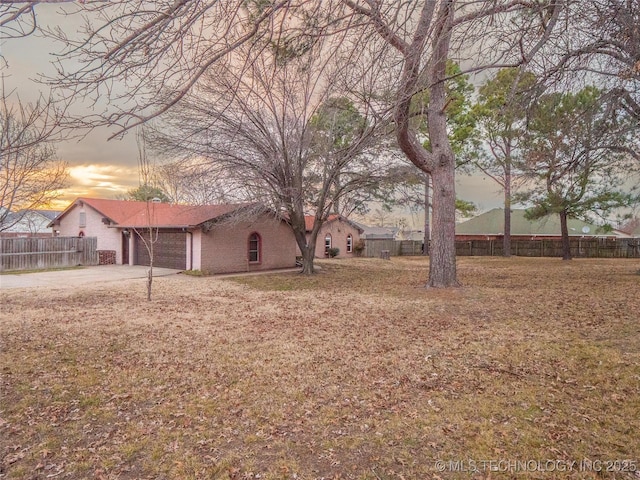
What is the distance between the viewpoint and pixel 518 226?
33.8 m

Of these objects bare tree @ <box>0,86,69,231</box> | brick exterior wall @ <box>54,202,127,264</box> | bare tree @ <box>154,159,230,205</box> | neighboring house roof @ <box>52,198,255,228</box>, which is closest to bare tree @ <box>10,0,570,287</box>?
bare tree @ <box>0,86,69,231</box>

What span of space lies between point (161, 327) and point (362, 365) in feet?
13.8

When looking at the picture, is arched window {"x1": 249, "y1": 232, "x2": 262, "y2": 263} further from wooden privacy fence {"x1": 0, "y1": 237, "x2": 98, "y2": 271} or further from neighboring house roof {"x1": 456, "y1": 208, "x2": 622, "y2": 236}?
neighboring house roof {"x1": 456, "y1": 208, "x2": 622, "y2": 236}

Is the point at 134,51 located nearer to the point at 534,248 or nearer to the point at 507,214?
the point at 507,214

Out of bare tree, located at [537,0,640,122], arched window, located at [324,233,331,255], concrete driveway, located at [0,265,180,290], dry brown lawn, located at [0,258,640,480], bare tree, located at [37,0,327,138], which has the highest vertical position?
bare tree, located at [537,0,640,122]

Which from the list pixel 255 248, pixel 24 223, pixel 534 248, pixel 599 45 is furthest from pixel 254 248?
pixel 534 248

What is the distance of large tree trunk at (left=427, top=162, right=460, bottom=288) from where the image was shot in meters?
10.1

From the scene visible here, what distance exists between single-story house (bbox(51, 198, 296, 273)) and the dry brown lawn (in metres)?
8.50

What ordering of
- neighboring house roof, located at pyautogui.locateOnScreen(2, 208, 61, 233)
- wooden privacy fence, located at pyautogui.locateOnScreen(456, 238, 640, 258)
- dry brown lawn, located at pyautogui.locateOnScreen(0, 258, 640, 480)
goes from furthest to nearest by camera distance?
wooden privacy fence, located at pyautogui.locateOnScreen(456, 238, 640, 258) → neighboring house roof, located at pyautogui.locateOnScreen(2, 208, 61, 233) → dry brown lawn, located at pyautogui.locateOnScreen(0, 258, 640, 480)

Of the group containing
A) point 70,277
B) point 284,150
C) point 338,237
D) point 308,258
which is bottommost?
point 70,277

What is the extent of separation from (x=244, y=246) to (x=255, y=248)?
0.81m

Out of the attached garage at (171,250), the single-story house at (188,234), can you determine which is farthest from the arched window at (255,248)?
the attached garage at (171,250)

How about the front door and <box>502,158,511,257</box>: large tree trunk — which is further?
the front door

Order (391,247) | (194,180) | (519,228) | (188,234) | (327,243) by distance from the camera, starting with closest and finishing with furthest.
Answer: (194,180) < (188,234) < (327,243) < (391,247) < (519,228)
